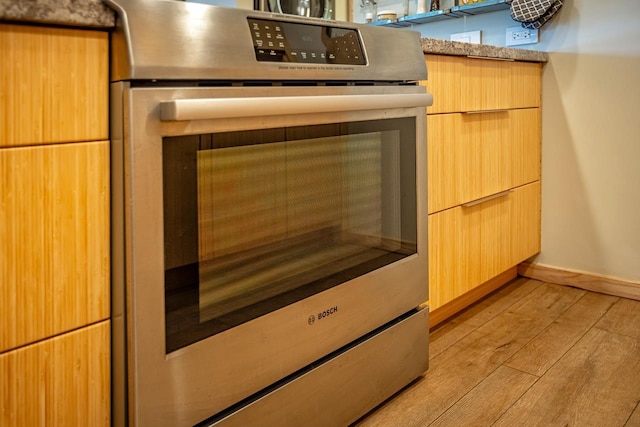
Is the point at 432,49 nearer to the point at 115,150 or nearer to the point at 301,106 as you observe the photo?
the point at 301,106

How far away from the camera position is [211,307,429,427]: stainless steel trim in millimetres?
1090

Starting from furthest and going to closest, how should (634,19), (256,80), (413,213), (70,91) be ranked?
(634,19)
(413,213)
(256,80)
(70,91)

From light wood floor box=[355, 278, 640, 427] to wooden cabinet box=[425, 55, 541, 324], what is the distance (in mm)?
149

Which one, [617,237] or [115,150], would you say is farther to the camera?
[617,237]

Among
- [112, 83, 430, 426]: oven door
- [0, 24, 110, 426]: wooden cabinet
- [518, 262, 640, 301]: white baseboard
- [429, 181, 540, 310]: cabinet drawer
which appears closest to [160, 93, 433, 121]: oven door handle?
[112, 83, 430, 426]: oven door

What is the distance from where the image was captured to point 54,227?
2.64 ft

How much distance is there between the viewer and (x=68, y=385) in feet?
2.75

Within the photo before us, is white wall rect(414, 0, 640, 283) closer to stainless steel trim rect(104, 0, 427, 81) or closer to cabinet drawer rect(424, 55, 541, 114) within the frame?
cabinet drawer rect(424, 55, 541, 114)

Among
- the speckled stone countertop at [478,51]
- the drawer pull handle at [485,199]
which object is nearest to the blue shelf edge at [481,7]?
the speckled stone countertop at [478,51]

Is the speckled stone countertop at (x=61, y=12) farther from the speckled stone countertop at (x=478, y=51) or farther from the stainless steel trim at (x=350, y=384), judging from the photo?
the speckled stone countertop at (x=478, y=51)

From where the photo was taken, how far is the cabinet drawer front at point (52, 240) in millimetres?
762

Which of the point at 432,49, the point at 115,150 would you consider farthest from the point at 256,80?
the point at 432,49

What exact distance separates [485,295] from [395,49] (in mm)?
1240

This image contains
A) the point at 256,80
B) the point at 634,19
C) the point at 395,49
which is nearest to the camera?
the point at 256,80
